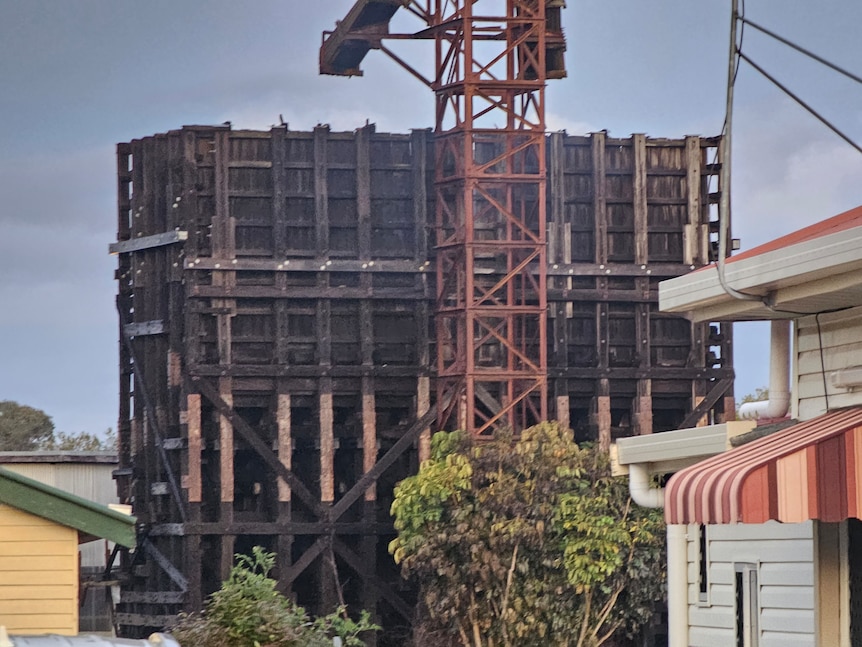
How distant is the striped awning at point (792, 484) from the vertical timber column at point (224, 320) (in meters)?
25.6

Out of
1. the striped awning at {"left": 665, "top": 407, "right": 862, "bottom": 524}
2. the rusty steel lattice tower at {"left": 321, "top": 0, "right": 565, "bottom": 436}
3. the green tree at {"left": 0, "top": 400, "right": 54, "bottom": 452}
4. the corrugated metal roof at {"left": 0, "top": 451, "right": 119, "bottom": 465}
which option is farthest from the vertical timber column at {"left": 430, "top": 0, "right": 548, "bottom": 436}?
the green tree at {"left": 0, "top": 400, "right": 54, "bottom": 452}

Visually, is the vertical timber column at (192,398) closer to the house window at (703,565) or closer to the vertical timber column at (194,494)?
the vertical timber column at (194,494)

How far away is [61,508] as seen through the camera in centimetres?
1714

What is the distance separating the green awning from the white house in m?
5.34

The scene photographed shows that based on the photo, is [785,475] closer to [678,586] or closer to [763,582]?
[763,582]

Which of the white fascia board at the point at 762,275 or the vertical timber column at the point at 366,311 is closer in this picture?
the white fascia board at the point at 762,275

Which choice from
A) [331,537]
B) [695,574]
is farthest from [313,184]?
[695,574]

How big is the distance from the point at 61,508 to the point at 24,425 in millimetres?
66371

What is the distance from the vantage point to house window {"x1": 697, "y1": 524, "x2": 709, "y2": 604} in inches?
776

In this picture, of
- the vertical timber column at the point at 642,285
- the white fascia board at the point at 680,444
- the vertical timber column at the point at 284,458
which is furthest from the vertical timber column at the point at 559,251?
the white fascia board at the point at 680,444

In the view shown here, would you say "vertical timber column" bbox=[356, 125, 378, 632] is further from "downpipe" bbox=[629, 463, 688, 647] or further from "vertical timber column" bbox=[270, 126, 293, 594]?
"downpipe" bbox=[629, 463, 688, 647]

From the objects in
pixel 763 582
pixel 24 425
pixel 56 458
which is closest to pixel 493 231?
pixel 56 458

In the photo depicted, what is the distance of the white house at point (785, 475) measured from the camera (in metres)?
14.2

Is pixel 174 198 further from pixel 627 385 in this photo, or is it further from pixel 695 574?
pixel 695 574
